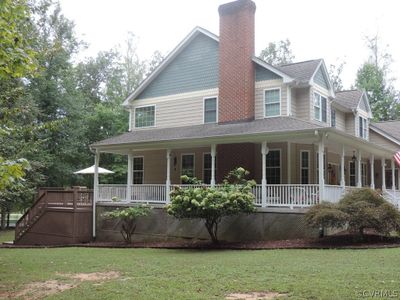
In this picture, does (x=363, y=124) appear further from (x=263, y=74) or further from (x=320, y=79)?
(x=263, y=74)

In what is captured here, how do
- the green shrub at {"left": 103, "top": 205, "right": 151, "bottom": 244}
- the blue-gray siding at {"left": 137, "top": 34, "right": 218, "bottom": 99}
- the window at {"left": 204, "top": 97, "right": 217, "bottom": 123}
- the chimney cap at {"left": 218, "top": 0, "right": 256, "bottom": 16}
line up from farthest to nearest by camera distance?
the blue-gray siding at {"left": 137, "top": 34, "right": 218, "bottom": 99}
the window at {"left": 204, "top": 97, "right": 217, "bottom": 123}
the chimney cap at {"left": 218, "top": 0, "right": 256, "bottom": 16}
the green shrub at {"left": 103, "top": 205, "right": 151, "bottom": 244}

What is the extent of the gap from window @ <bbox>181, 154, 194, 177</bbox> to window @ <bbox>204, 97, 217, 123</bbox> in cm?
191

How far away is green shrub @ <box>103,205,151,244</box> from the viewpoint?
15.8 m

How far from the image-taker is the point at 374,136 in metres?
25.7

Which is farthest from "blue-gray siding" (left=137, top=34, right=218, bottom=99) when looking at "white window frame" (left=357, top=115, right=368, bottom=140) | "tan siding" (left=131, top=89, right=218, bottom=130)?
"white window frame" (left=357, top=115, right=368, bottom=140)

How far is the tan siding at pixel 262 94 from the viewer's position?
58.8ft

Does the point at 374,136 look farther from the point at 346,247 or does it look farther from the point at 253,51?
the point at 346,247

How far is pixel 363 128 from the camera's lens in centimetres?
2452

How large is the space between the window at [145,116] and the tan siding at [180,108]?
267 millimetres

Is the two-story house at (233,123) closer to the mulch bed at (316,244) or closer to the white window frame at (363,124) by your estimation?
the mulch bed at (316,244)

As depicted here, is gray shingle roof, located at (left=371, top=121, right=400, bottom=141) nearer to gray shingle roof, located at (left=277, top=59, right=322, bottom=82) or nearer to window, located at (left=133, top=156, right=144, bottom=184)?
gray shingle roof, located at (left=277, top=59, right=322, bottom=82)

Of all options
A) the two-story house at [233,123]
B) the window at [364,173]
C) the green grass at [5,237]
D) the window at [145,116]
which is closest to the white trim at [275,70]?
the two-story house at [233,123]

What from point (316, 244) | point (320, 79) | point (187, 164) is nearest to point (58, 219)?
point (187, 164)

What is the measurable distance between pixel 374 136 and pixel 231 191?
15.2 m
